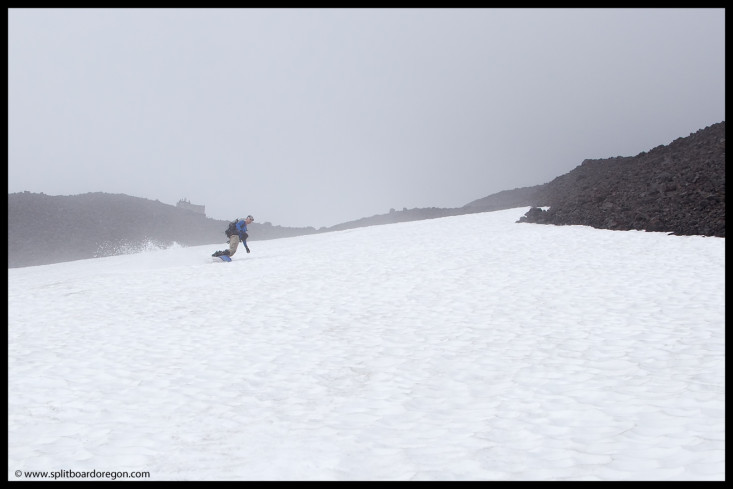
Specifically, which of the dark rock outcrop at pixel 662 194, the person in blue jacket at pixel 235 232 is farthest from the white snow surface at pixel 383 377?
the dark rock outcrop at pixel 662 194

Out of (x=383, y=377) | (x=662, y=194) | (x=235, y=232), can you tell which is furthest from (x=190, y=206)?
(x=383, y=377)

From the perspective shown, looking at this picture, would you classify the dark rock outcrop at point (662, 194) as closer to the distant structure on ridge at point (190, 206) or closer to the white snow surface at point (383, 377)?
the white snow surface at point (383, 377)

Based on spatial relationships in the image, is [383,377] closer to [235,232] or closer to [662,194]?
[235,232]

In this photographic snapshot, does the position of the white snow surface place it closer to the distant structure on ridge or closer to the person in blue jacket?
the person in blue jacket

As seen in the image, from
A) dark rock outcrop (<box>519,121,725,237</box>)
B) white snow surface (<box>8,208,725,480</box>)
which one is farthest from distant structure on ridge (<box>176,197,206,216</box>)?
white snow surface (<box>8,208,725,480</box>)

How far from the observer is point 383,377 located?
25.5 ft

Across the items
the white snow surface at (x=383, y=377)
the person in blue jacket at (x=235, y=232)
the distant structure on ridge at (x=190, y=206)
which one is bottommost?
the white snow surface at (x=383, y=377)

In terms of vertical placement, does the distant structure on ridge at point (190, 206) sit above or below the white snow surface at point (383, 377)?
above

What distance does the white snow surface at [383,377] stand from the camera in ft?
16.3

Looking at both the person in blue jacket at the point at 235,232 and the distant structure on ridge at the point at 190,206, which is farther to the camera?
the distant structure on ridge at the point at 190,206

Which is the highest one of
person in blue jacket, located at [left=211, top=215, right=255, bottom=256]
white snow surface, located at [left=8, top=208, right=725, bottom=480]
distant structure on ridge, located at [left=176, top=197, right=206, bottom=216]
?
distant structure on ridge, located at [left=176, top=197, right=206, bottom=216]

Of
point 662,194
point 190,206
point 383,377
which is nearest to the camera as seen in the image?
point 383,377

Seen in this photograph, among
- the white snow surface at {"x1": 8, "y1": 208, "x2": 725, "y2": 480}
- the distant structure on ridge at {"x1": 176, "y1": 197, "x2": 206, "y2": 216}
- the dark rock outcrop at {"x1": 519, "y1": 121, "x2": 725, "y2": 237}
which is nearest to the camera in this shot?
the white snow surface at {"x1": 8, "y1": 208, "x2": 725, "y2": 480}

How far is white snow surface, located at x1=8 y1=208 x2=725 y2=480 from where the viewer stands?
495cm
